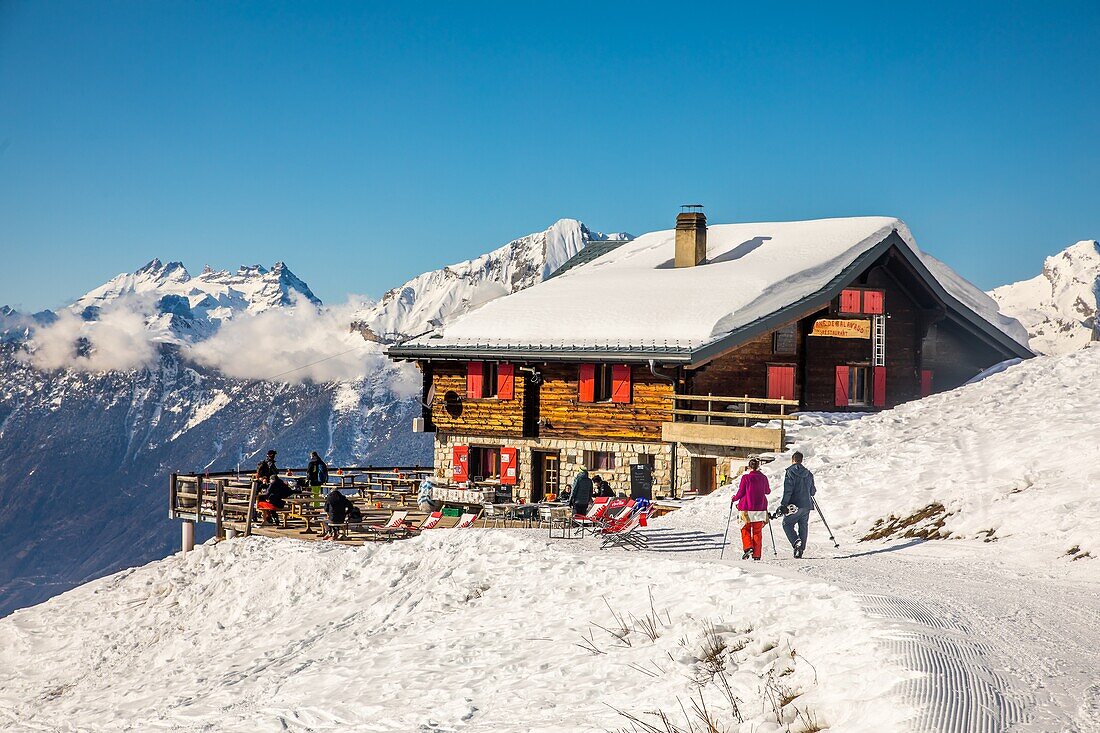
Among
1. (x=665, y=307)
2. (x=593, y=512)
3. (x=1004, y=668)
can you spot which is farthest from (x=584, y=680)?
(x=665, y=307)

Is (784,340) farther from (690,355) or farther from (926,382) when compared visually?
(926,382)

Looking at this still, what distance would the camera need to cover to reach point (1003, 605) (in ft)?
39.9

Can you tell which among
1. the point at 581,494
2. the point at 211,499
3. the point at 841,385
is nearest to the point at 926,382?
the point at 841,385

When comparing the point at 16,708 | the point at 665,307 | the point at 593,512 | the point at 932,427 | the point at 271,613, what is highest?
the point at 665,307

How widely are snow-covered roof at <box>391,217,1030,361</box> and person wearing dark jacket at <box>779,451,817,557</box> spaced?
11.9 metres

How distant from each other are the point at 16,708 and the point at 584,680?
44.4 ft

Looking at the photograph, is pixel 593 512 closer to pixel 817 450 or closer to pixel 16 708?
pixel 817 450

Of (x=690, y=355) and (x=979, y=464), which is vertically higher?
(x=690, y=355)

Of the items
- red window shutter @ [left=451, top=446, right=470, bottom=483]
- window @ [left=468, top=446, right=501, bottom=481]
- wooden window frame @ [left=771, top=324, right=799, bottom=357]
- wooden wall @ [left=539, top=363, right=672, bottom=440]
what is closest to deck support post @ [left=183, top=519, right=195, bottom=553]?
red window shutter @ [left=451, top=446, right=470, bottom=483]

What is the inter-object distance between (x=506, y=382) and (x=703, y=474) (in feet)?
22.1

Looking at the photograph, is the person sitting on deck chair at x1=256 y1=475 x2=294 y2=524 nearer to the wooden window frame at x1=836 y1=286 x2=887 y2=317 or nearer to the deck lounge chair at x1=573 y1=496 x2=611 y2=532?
the deck lounge chair at x1=573 y1=496 x2=611 y2=532

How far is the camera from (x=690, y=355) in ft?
92.4

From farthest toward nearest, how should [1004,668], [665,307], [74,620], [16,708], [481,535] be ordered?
1. [665,307]
2. [74,620]
3. [16,708]
4. [481,535]
5. [1004,668]

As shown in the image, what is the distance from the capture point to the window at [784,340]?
3259 centimetres
